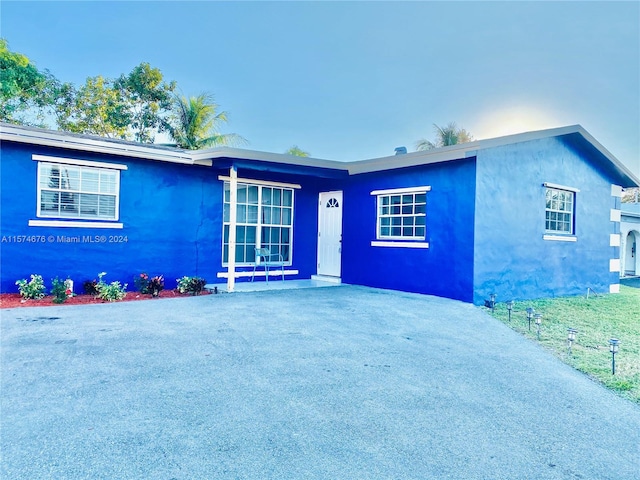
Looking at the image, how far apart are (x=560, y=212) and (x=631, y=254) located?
12.1 m

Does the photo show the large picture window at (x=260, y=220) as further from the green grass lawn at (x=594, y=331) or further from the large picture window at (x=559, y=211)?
the large picture window at (x=559, y=211)

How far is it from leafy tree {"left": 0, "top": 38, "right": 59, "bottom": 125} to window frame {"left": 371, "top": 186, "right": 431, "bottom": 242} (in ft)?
53.2

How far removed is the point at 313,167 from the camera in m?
9.87

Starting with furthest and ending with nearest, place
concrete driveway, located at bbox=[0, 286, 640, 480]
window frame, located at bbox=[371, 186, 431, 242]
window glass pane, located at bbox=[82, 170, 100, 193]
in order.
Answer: window frame, located at bbox=[371, 186, 431, 242] < window glass pane, located at bbox=[82, 170, 100, 193] < concrete driveway, located at bbox=[0, 286, 640, 480]

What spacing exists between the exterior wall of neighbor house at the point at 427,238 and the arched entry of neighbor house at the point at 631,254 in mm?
14727

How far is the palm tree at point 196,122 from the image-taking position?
21.1 m

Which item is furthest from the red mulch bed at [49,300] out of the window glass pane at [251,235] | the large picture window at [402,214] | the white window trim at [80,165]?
the large picture window at [402,214]

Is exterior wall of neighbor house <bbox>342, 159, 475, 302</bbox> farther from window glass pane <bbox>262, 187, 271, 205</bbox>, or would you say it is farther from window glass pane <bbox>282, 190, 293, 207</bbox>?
window glass pane <bbox>262, 187, 271, 205</bbox>


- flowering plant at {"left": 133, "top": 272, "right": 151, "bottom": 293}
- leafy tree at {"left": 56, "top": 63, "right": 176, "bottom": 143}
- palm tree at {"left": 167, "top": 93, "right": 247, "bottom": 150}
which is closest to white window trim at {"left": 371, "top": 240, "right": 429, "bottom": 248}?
flowering plant at {"left": 133, "top": 272, "right": 151, "bottom": 293}

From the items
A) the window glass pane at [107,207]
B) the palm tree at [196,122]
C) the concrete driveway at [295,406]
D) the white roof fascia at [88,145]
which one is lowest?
the concrete driveway at [295,406]

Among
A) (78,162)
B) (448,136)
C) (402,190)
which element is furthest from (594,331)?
(448,136)

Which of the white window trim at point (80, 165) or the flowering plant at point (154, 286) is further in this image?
the flowering plant at point (154, 286)

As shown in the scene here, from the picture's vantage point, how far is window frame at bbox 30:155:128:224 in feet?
25.8

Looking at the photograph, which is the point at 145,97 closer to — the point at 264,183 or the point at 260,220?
the point at 264,183
